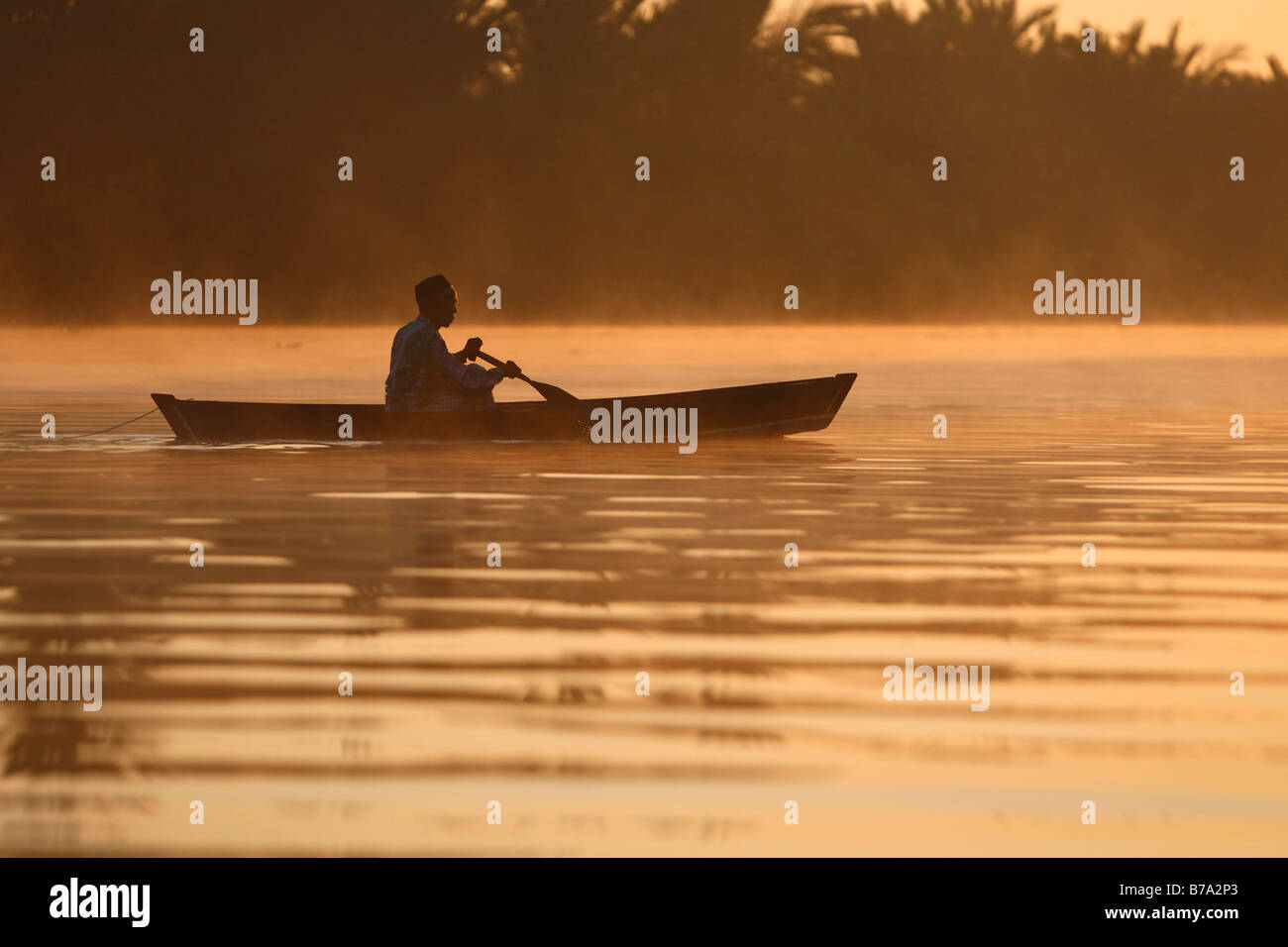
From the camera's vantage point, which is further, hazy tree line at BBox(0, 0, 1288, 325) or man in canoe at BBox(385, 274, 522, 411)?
hazy tree line at BBox(0, 0, 1288, 325)

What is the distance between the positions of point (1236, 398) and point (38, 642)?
23847 mm

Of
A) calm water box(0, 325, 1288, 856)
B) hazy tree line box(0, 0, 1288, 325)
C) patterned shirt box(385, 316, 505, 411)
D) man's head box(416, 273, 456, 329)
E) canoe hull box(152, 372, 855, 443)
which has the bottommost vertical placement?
calm water box(0, 325, 1288, 856)

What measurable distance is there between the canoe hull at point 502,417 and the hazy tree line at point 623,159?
40.7 meters

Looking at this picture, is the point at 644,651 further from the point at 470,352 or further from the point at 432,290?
the point at 470,352

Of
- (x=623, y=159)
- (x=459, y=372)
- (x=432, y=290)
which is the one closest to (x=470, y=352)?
(x=459, y=372)

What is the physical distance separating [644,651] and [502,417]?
10536 mm

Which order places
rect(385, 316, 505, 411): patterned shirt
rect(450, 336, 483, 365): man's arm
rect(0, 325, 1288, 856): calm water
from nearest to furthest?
rect(0, 325, 1288, 856): calm water, rect(450, 336, 483, 365): man's arm, rect(385, 316, 505, 411): patterned shirt

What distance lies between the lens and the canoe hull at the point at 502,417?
1908 cm

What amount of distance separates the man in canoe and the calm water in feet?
1.79

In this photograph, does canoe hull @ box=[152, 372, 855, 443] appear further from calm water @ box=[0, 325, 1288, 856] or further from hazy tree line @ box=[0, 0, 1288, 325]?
hazy tree line @ box=[0, 0, 1288, 325]

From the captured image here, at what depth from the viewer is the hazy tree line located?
6016cm

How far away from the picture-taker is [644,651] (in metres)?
8.73

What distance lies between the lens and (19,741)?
7281mm

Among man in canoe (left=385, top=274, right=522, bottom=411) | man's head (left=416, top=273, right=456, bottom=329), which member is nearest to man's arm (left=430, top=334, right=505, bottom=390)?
man in canoe (left=385, top=274, right=522, bottom=411)
